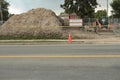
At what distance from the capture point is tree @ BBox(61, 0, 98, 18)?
192 ft

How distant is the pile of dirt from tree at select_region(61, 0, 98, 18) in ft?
74.1

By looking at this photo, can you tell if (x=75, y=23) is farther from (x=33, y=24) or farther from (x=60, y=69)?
(x=60, y=69)

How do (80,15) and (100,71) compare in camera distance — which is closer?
(100,71)

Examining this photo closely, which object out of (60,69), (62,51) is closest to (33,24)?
(62,51)

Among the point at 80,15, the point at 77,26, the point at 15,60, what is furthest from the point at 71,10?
the point at 15,60

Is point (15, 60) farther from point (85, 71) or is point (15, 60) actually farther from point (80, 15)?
point (80, 15)

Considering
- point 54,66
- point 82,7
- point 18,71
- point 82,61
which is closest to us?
point 18,71

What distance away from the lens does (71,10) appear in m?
60.2

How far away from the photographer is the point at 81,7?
5869 cm

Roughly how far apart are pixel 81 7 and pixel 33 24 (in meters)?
25.4

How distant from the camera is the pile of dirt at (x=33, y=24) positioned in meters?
32.8

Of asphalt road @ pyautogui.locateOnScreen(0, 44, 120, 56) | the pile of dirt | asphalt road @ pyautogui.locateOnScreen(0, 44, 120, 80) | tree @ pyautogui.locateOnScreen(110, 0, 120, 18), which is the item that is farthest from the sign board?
tree @ pyautogui.locateOnScreen(110, 0, 120, 18)

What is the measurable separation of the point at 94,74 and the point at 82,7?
164 ft

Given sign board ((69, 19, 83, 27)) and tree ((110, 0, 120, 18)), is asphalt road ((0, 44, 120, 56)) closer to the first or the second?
sign board ((69, 19, 83, 27))
